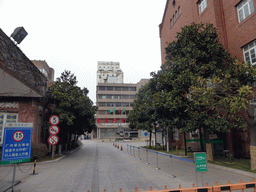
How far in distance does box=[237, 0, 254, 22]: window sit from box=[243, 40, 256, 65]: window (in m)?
2.29

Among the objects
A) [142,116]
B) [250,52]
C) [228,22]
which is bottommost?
[142,116]

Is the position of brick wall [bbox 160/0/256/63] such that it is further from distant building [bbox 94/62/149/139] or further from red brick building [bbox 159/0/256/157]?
distant building [bbox 94/62/149/139]

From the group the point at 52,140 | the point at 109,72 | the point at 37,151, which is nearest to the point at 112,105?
the point at 109,72

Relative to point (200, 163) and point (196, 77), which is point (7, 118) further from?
point (200, 163)

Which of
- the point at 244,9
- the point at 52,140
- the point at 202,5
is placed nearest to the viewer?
the point at 52,140

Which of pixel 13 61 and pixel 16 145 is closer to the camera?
pixel 13 61

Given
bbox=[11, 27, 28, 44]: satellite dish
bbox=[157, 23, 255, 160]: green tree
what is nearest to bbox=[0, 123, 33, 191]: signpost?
bbox=[11, 27, 28, 44]: satellite dish

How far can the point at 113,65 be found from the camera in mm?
88188

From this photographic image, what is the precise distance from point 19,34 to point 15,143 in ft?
15.2

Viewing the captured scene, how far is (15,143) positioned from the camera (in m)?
6.96

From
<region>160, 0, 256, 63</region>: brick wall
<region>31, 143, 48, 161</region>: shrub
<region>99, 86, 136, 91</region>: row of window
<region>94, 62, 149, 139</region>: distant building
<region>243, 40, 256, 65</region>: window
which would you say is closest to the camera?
<region>243, 40, 256, 65</region>: window

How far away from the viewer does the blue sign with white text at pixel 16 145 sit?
6.65 metres

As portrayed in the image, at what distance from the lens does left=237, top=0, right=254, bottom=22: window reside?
1303 cm

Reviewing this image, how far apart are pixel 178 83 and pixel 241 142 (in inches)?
303
